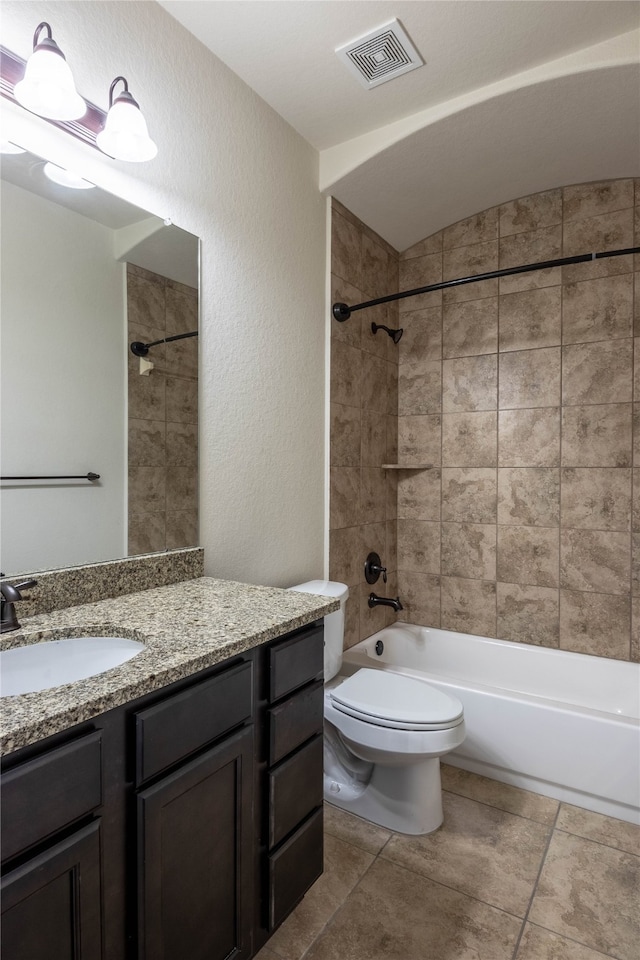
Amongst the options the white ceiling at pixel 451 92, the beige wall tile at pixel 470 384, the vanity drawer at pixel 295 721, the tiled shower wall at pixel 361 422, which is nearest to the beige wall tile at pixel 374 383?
the tiled shower wall at pixel 361 422

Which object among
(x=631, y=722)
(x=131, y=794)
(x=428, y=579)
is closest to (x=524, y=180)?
(x=428, y=579)

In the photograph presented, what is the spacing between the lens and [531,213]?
2.63 meters

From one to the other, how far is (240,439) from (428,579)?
1540mm

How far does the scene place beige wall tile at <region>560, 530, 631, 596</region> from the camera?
244cm

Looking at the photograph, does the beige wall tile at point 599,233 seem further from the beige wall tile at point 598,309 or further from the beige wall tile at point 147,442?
the beige wall tile at point 147,442

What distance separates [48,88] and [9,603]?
116 cm

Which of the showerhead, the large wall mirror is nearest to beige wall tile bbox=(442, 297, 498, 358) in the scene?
the showerhead

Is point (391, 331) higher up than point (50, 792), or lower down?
higher up

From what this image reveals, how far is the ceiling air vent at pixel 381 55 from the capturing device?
5.57 feet

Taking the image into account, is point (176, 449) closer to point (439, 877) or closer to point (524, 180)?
point (439, 877)

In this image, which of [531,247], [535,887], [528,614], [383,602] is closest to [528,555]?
[528,614]

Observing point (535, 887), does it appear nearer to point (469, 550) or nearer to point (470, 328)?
point (469, 550)

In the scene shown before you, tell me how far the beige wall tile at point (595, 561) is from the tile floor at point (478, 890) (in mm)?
980

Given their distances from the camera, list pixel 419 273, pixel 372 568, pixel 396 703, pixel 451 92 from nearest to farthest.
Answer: pixel 396 703 → pixel 451 92 → pixel 372 568 → pixel 419 273
